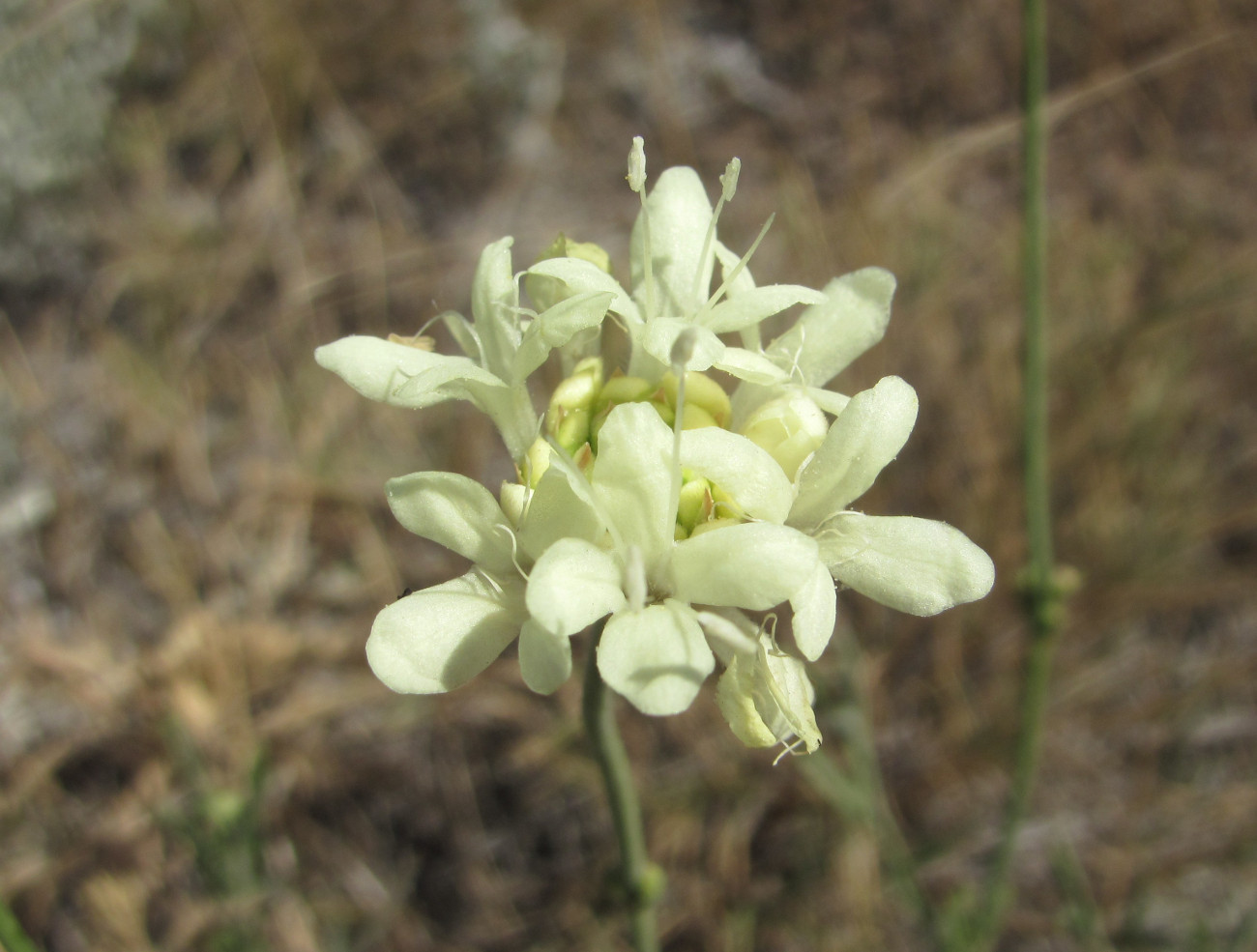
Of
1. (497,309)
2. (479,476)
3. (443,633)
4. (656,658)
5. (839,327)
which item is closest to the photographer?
(656,658)

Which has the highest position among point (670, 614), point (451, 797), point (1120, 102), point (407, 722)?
point (1120, 102)

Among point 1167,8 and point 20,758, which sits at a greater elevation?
point 1167,8

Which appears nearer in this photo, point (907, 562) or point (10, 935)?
point (907, 562)

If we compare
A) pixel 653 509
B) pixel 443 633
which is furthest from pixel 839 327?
pixel 443 633

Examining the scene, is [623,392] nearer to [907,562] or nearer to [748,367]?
[748,367]

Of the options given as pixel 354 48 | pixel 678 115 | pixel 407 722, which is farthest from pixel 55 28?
pixel 407 722

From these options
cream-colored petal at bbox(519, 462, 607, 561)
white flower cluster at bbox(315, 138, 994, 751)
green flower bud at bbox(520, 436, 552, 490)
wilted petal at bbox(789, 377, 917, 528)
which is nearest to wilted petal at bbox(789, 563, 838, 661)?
white flower cluster at bbox(315, 138, 994, 751)

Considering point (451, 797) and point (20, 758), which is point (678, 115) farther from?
point (20, 758)
